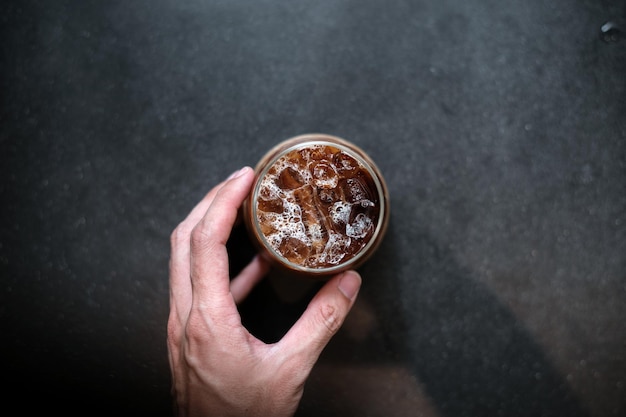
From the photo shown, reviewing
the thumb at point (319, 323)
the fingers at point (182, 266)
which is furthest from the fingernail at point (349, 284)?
the fingers at point (182, 266)

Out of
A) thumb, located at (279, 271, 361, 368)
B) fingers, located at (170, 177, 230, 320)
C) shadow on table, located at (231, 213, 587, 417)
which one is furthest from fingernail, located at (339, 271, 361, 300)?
fingers, located at (170, 177, 230, 320)

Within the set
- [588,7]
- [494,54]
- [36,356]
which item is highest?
[588,7]

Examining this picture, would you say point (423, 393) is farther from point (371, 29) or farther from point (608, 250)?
point (371, 29)

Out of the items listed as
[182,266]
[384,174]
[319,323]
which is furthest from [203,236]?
[384,174]

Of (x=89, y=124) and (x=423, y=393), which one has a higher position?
(x=89, y=124)

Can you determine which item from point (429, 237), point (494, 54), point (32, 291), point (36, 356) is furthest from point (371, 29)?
point (36, 356)

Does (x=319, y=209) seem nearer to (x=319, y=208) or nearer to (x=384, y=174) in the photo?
(x=319, y=208)
